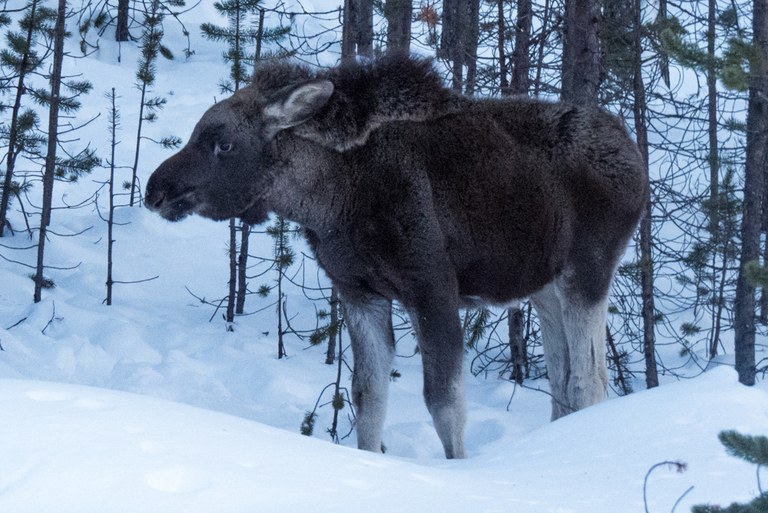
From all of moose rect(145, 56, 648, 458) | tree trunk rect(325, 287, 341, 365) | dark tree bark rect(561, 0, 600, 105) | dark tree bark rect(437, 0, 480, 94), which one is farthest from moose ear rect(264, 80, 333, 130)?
dark tree bark rect(437, 0, 480, 94)

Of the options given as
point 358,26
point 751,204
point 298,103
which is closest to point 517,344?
point 751,204

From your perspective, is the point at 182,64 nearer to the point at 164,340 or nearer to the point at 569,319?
the point at 164,340

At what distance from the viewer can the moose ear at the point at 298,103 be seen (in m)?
5.71

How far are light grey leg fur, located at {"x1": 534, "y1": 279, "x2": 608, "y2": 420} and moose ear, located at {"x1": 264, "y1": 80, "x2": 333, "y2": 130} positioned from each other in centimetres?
201

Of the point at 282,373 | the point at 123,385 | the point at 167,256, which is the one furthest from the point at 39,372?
the point at 167,256

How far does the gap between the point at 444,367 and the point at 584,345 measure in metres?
1.26

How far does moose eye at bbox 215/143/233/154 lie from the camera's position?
5793 millimetres

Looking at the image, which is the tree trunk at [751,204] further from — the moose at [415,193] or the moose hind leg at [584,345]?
the moose at [415,193]

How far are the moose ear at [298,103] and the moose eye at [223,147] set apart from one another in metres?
0.30

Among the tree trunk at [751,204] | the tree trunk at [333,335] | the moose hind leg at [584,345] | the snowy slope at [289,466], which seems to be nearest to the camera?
the snowy slope at [289,466]

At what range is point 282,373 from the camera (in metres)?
9.96

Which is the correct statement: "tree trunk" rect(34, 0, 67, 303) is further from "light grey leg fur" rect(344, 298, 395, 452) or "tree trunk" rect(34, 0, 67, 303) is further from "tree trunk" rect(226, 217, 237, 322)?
"light grey leg fur" rect(344, 298, 395, 452)

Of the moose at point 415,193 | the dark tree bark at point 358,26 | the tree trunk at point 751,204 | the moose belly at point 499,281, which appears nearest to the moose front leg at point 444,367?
the moose at point 415,193

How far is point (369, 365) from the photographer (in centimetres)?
605
